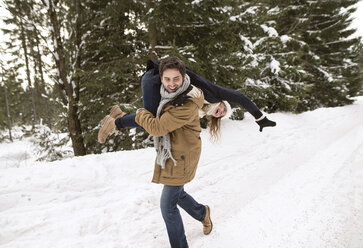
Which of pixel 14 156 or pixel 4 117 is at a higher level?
pixel 4 117

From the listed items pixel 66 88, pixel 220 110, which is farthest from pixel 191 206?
pixel 66 88

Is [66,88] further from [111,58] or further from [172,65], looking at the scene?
[172,65]

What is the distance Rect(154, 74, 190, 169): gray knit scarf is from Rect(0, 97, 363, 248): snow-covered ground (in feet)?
4.06

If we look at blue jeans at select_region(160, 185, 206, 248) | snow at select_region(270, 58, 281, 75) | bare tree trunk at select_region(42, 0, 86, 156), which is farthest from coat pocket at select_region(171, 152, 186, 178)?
snow at select_region(270, 58, 281, 75)

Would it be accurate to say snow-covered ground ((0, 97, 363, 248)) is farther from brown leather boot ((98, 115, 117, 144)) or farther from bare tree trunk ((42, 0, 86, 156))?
bare tree trunk ((42, 0, 86, 156))

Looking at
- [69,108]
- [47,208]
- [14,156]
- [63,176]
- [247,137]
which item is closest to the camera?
[47,208]

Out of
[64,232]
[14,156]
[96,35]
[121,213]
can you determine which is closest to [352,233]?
[121,213]

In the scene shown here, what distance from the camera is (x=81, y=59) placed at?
708cm

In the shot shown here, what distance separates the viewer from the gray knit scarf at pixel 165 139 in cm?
165

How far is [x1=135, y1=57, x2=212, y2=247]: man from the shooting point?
1.63m

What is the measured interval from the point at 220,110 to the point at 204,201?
1787 millimetres

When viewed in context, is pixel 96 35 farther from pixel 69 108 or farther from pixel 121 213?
pixel 121 213

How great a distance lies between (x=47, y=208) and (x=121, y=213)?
1.05 meters

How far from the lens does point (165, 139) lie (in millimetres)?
1828
